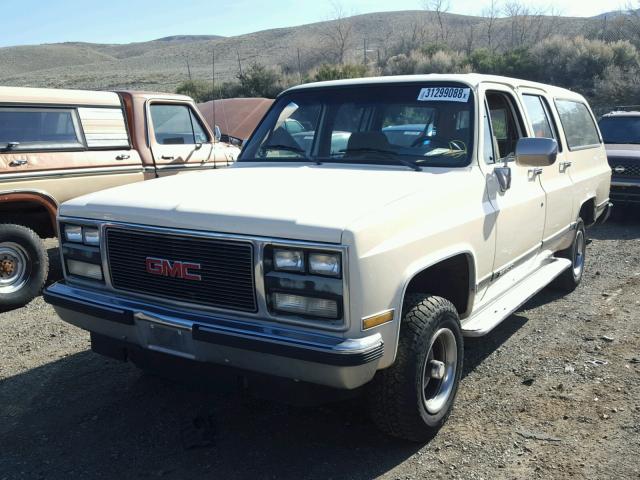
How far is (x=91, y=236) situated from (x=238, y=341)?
45.9 inches

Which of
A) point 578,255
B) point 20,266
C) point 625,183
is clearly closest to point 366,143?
point 578,255

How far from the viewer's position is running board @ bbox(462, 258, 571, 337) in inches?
148

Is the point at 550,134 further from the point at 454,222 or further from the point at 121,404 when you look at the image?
the point at 121,404

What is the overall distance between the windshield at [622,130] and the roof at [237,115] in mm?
7381

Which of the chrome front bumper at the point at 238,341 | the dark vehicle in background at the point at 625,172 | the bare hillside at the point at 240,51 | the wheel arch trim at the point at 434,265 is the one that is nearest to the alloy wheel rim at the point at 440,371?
the wheel arch trim at the point at 434,265

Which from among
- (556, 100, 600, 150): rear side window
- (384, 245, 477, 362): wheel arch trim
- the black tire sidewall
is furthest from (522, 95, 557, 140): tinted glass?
the black tire sidewall

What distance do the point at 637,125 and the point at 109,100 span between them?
351 inches

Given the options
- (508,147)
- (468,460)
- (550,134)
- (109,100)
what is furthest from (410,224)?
(109,100)

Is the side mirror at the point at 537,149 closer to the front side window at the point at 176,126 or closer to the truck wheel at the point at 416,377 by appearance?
the truck wheel at the point at 416,377

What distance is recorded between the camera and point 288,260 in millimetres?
2812

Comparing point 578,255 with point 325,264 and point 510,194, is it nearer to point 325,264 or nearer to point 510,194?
point 510,194

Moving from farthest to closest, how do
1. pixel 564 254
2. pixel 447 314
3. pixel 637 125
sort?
1. pixel 637 125
2. pixel 564 254
3. pixel 447 314

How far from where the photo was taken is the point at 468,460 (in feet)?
10.7

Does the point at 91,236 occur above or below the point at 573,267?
above
